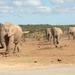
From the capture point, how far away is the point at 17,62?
56.1 ft

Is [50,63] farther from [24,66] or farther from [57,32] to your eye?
[57,32]

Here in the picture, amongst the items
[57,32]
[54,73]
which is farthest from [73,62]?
[57,32]

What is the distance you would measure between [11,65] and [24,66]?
2.60 ft

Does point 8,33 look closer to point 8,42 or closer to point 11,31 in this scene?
point 11,31

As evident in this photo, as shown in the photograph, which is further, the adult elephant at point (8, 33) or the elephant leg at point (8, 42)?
the elephant leg at point (8, 42)

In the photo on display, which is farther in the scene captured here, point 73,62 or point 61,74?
point 73,62

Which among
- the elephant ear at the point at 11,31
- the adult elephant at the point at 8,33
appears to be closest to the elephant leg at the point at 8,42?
the adult elephant at the point at 8,33


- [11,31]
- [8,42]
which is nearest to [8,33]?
[11,31]

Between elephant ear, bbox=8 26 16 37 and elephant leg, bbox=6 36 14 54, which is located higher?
elephant ear, bbox=8 26 16 37

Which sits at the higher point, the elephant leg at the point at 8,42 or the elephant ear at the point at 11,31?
the elephant ear at the point at 11,31

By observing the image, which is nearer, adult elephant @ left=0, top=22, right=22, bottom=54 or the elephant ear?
adult elephant @ left=0, top=22, right=22, bottom=54

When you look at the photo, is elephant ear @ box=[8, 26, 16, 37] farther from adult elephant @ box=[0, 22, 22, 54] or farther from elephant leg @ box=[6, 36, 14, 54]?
elephant leg @ box=[6, 36, 14, 54]

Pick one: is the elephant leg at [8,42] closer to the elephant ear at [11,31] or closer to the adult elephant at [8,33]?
the adult elephant at [8,33]

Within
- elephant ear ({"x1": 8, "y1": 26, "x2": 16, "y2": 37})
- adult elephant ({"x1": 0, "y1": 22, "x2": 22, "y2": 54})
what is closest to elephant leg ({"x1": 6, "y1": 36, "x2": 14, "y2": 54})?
adult elephant ({"x1": 0, "y1": 22, "x2": 22, "y2": 54})
